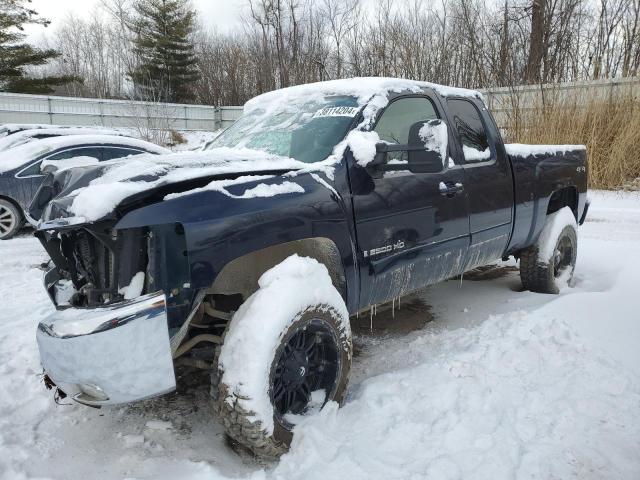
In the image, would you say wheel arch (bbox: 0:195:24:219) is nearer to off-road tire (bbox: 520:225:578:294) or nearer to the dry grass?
off-road tire (bbox: 520:225:578:294)

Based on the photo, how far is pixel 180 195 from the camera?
82.8 inches

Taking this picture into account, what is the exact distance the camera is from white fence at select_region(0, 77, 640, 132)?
11.0 metres

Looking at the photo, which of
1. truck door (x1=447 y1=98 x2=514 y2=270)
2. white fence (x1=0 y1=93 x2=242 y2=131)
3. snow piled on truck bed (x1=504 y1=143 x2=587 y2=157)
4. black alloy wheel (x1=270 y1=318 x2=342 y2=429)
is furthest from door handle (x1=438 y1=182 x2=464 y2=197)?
white fence (x1=0 y1=93 x2=242 y2=131)

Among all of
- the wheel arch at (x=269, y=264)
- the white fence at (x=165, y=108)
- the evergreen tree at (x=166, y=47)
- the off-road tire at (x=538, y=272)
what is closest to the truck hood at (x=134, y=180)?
the wheel arch at (x=269, y=264)

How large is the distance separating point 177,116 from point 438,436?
83.4ft

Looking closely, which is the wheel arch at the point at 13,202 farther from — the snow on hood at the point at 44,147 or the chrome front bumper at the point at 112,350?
the chrome front bumper at the point at 112,350

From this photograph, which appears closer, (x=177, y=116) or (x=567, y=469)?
(x=567, y=469)

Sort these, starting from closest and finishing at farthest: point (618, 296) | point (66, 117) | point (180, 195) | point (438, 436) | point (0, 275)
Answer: point (180, 195)
point (438, 436)
point (618, 296)
point (0, 275)
point (66, 117)

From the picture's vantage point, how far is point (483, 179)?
373cm

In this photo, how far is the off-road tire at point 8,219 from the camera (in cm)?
779

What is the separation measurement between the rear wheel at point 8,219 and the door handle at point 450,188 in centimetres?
729

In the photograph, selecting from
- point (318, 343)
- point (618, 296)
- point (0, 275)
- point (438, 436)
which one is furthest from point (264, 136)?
point (0, 275)

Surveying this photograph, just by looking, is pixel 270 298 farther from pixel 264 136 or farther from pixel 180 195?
pixel 264 136

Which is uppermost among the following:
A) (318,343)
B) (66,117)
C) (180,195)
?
(66,117)
